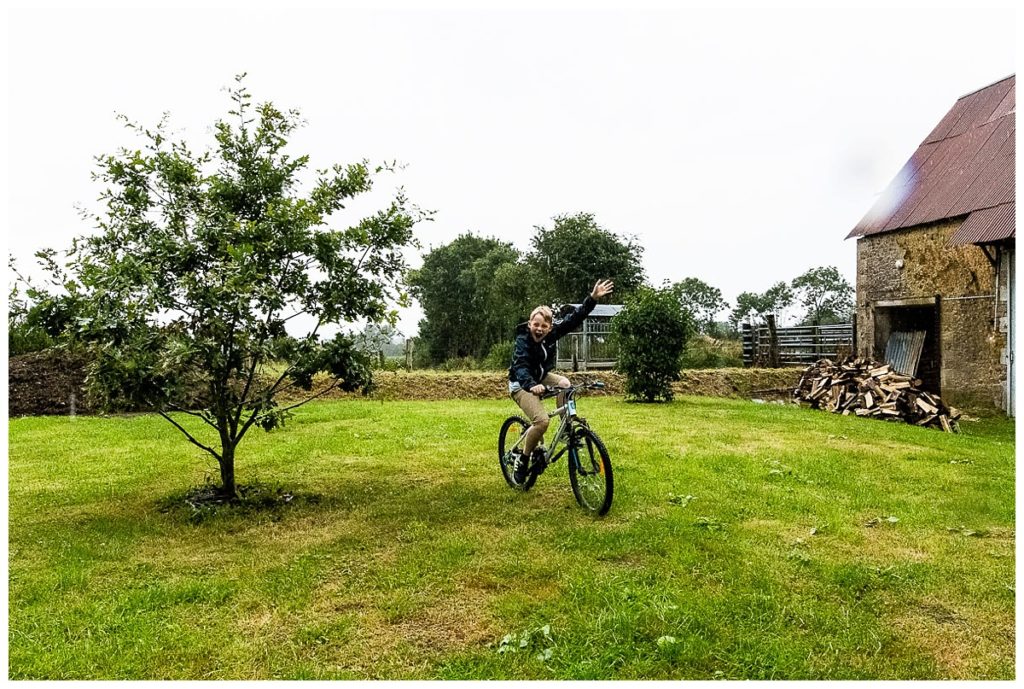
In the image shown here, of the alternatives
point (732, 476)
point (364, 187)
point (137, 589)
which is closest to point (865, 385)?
point (732, 476)

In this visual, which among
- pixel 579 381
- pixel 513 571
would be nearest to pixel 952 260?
pixel 579 381

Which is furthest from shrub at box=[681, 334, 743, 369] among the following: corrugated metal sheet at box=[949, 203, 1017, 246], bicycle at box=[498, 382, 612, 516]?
bicycle at box=[498, 382, 612, 516]

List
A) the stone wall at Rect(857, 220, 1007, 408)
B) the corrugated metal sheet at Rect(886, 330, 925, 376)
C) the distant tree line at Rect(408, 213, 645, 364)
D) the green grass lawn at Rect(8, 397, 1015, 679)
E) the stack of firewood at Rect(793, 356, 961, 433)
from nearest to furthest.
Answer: the green grass lawn at Rect(8, 397, 1015, 679), the stack of firewood at Rect(793, 356, 961, 433), the stone wall at Rect(857, 220, 1007, 408), the corrugated metal sheet at Rect(886, 330, 925, 376), the distant tree line at Rect(408, 213, 645, 364)

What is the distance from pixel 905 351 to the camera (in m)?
18.2

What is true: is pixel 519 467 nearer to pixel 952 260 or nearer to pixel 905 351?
pixel 952 260

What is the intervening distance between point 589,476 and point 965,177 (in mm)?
15073

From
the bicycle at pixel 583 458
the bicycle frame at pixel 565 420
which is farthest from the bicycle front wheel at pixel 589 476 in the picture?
the bicycle frame at pixel 565 420

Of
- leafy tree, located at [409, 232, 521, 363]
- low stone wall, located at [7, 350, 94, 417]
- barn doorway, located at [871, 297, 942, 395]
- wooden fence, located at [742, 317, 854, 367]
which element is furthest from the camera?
leafy tree, located at [409, 232, 521, 363]

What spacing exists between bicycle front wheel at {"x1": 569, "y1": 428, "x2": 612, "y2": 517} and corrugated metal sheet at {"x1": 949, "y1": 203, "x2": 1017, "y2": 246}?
37.7 ft

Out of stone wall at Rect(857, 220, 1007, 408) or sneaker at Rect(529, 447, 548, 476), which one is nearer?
sneaker at Rect(529, 447, 548, 476)

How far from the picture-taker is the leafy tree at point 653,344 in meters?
16.9

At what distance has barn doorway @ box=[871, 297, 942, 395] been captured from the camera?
17.6 meters

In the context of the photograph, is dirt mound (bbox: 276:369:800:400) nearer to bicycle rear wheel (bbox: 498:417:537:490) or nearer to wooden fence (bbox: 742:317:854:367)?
wooden fence (bbox: 742:317:854:367)

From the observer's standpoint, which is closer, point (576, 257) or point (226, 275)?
point (226, 275)
